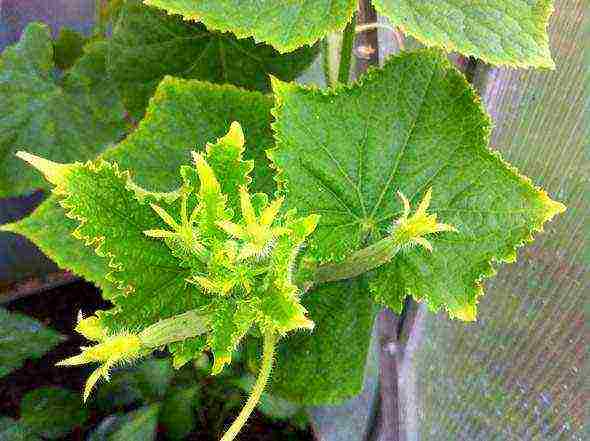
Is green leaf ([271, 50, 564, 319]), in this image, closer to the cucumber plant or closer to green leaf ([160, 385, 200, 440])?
the cucumber plant

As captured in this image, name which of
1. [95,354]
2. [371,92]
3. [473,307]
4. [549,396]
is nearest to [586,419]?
[549,396]

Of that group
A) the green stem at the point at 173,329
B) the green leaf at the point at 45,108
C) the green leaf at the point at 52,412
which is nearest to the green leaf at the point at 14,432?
the green leaf at the point at 52,412

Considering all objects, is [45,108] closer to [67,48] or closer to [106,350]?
[67,48]

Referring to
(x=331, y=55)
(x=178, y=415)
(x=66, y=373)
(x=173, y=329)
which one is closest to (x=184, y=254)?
(x=173, y=329)

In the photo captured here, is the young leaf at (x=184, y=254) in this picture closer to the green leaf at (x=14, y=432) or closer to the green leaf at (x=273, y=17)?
the green leaf at (x=273, y=17)

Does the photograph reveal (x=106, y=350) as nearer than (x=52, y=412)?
Result: Yes

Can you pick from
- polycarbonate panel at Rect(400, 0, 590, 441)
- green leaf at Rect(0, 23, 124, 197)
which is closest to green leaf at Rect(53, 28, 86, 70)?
green leaf at Rect(0, 23, 124, 197)
